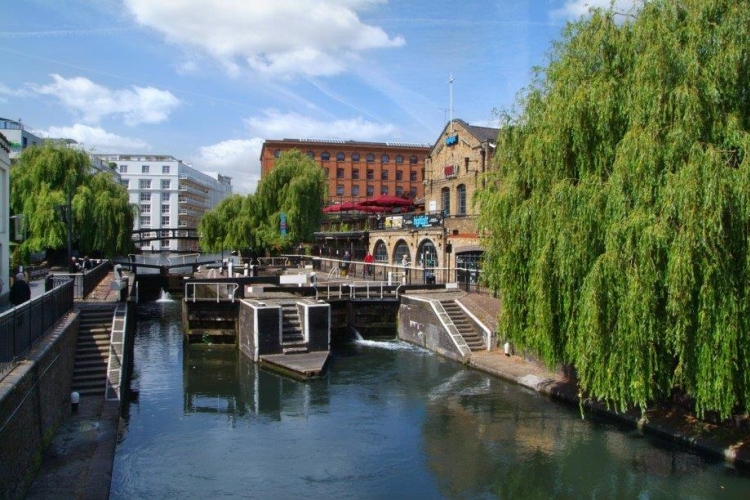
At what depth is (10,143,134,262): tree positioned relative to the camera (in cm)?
3225

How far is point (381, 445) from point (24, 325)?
7.29 meters

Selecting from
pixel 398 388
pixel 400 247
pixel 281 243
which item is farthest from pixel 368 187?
pixel 398 388

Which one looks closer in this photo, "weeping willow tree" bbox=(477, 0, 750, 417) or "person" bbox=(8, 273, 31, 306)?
"weeping willow tree" bbox=(477, 0, 750, 417)

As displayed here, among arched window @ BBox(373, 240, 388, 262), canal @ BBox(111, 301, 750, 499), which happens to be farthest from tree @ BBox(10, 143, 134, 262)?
canal @ BBox(111, 301, 750, 499)

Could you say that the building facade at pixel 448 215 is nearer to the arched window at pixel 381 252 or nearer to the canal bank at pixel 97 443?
the arched window at pixel 381 252

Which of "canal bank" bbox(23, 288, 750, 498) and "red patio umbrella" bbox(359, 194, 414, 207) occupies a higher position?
"red patio umbrella" bbox(359, 194, 414, 207)

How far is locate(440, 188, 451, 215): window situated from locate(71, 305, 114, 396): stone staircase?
65.1ft

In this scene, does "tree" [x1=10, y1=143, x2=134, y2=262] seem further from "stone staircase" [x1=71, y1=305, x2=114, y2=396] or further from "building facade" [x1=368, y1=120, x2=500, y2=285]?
"stone staircase" [x1=71, y1=305, x2=114, y2=396]

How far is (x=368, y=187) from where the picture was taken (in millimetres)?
75500

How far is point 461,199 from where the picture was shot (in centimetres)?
3297

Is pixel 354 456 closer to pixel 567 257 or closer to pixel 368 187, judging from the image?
pixel 567 257

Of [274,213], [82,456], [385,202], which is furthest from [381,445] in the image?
[274,213]

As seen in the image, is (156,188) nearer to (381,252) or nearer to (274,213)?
(274,213)

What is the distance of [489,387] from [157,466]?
9493mm
